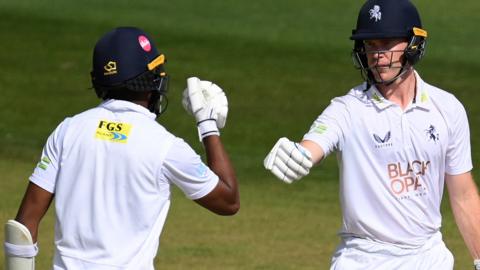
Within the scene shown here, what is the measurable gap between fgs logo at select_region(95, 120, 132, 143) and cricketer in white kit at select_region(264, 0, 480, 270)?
3.24 feet

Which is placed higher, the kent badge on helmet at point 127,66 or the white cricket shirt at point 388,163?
the kent badge on helmet at point 127,66

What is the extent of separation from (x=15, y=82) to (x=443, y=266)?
12628mm

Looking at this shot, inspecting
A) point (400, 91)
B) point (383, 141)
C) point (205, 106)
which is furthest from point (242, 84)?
point (205, 106)

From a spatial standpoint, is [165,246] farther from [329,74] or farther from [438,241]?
[329,74]

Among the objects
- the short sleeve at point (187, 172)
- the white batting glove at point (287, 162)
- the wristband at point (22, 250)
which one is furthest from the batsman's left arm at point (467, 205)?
the wristband at point (22, 250)

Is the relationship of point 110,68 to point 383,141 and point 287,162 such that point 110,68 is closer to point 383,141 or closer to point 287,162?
point 287,162

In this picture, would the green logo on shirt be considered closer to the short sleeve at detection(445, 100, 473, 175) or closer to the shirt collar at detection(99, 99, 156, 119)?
the shirt collar at detection(99, 99, 156, 119)

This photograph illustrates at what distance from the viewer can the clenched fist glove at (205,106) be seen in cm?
631

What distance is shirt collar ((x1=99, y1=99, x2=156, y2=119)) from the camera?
605 centimetres

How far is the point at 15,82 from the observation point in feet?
60.8

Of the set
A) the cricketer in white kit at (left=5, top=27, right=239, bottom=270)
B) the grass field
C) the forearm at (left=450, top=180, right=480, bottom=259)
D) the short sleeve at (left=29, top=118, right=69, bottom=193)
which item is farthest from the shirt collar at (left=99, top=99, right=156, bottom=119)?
the grass field

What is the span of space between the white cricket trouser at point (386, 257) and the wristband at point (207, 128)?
0.98 metres

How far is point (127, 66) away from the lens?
6.09 meters

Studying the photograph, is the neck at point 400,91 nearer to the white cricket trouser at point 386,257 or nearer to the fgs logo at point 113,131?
the white cricket trouser at point 386,257
